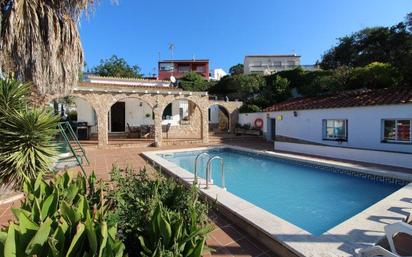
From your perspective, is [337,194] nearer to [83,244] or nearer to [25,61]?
[83,244]

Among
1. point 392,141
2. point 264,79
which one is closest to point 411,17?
point 392,141

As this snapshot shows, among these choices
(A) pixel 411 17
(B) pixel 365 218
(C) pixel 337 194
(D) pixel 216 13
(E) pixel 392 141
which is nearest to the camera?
(B) pixel 365 218

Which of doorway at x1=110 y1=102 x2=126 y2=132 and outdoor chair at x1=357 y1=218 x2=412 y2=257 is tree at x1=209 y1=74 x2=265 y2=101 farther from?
outdoor chair at x1=357 y1=218 x2=412 y2=257

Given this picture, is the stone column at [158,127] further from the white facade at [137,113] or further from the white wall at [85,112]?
the white wall at [85,112]

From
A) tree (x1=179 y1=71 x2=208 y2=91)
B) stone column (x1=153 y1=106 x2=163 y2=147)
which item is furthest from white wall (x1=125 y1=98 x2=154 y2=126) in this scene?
tree (x1=179 y1=71 x2=208 y2=91)

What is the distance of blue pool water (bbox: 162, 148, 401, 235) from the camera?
6974mm

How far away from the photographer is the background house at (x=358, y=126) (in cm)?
1166

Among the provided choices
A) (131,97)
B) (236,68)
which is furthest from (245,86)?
(236,68)

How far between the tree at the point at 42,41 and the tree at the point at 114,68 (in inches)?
1602

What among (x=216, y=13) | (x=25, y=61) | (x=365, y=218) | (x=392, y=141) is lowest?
(x=365, y=218)

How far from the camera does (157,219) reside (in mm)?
2564

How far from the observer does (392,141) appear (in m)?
12.3

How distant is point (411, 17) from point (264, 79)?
1746 centimetres

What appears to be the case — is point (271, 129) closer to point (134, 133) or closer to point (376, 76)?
point (376, 76)
